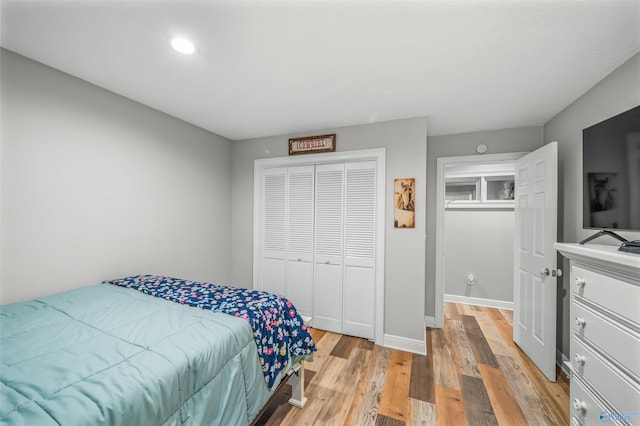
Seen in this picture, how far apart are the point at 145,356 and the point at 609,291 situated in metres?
2.20

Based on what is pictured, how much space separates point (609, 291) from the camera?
1198mm

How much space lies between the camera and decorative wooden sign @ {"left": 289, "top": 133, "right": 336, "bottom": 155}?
3080 mm

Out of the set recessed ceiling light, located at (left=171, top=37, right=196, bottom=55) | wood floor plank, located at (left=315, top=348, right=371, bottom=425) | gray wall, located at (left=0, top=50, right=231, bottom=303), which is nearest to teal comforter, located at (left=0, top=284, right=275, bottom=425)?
gray wall, located at (left=0, top=50, right=231, bottom=303)

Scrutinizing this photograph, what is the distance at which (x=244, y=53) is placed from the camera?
1.69m

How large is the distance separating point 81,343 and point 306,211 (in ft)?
7.92

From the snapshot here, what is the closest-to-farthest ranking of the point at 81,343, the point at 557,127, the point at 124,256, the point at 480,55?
the point at 81,343 → the point at 480,55 → the point at 124,256 → the point at 557,127

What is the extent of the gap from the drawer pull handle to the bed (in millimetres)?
1604

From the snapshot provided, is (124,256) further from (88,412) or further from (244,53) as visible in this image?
(244,53)

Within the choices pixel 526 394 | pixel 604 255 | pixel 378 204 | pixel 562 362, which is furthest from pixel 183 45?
pixel 562 362

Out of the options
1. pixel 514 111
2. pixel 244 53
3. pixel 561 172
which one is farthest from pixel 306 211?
pixel 561 172

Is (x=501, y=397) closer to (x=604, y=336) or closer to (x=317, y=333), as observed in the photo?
(x=604, y=336)

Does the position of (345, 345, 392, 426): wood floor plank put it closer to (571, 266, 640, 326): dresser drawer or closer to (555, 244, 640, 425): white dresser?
(555, 244, 640, 425): white dresser

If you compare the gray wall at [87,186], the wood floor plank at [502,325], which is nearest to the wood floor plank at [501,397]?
the wood floor plank at [502,325]

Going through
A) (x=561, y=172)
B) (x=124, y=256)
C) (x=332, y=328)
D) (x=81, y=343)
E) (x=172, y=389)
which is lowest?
(x=332, y=328)
